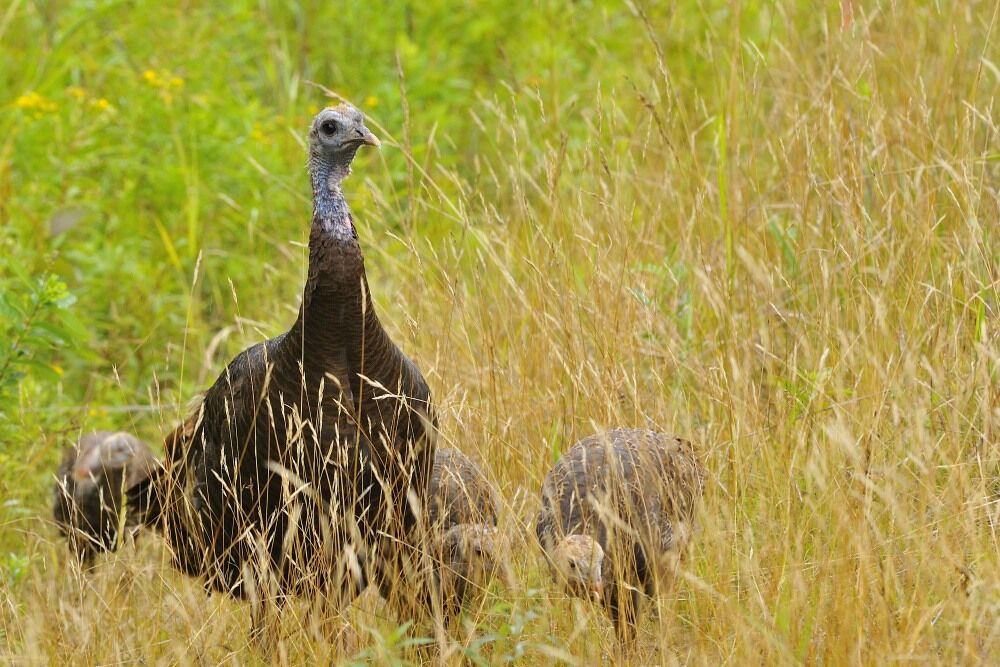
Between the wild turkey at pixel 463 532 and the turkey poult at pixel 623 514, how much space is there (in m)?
0.15

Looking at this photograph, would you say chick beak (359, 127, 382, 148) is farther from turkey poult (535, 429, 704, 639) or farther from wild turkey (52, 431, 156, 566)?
wild turkey (52, 431, 156, 566)

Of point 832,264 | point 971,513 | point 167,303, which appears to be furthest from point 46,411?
point 971,513

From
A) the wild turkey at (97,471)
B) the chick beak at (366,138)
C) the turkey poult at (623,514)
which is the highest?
the chick beak at (366,138)

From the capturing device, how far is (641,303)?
13.3 ft

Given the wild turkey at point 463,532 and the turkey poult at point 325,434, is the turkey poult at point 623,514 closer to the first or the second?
the wild turkey at point 463,532

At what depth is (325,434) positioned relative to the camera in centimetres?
367

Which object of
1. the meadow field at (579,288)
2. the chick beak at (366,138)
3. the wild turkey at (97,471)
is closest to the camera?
the meadow field at (579,288)

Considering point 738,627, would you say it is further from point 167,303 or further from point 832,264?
point 167,303

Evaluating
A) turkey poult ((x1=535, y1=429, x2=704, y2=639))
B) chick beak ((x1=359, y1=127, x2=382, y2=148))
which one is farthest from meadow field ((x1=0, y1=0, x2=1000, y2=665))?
chick beak ((x1=359, y1=127, x2=382, y2=148))

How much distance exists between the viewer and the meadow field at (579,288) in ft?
10.2

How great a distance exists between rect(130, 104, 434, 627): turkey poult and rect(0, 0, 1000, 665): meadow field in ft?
0.55

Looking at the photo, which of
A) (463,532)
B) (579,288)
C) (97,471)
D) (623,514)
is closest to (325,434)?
(463,532)

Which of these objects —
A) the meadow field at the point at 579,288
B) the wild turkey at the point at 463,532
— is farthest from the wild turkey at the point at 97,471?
the wild turkey at the point at 463,532

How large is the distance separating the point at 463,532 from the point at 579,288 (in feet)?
4.16
